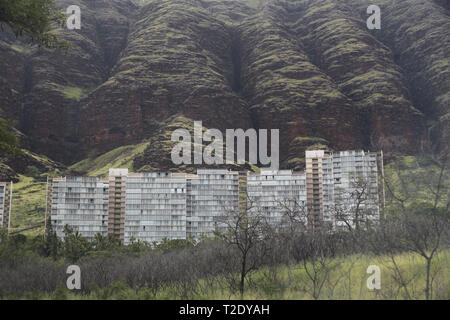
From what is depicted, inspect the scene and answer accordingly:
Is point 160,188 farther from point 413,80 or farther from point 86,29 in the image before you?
point 86,29

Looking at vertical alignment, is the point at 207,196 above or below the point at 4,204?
above

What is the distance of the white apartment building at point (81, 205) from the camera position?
84.8 m

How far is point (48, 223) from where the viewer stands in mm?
81938

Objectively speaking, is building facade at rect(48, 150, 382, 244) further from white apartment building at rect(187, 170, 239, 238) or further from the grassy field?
the grassy field

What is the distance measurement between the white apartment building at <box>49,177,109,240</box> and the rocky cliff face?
3015 cm

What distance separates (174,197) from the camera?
8481 cm

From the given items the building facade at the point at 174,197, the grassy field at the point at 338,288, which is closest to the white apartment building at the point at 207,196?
the building facade at the point at 174,197

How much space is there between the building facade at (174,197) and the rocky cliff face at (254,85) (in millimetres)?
30241

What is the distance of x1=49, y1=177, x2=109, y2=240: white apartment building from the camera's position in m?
84.8

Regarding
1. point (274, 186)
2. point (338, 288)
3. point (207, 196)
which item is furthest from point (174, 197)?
point (338, 288)

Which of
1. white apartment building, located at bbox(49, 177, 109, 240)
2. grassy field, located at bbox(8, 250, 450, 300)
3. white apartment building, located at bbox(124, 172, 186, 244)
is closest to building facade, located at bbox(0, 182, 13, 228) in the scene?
white apartment building, located at bbox(49, 177, 109, 240)

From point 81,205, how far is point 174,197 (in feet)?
56.5

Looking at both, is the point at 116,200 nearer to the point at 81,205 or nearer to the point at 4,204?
the point at 81,205

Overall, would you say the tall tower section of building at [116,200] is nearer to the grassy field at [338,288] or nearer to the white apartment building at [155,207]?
the white apartment building at [155,207]
